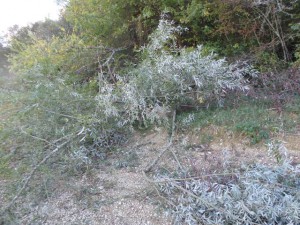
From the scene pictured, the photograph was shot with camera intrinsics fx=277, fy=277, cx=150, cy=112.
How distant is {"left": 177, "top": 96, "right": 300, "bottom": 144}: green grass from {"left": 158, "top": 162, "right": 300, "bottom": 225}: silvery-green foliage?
966 millimetres

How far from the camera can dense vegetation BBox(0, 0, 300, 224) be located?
3.55m

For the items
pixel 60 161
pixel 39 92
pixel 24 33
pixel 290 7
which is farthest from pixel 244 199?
pixel 24 33

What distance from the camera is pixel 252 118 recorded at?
3.78m

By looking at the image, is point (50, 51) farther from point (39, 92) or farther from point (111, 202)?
point (111, 202)

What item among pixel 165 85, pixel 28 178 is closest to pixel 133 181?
pixel 28 178

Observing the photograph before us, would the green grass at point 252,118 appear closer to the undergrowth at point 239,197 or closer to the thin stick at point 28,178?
the undergrowth at point 239,197

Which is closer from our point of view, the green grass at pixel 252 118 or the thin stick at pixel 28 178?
the thin stick at pixel 28 178

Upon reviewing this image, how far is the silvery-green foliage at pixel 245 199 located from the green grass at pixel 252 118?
0.97 metres

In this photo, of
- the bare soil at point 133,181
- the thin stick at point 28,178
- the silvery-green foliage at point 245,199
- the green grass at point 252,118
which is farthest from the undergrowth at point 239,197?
the thin stick at point 28,178

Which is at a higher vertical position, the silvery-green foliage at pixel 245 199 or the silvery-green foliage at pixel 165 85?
the silvery-green foliage at pixel 165 85

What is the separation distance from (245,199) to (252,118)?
1.75m

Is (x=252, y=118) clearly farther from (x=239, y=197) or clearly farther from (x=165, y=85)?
(x=239, y=197)

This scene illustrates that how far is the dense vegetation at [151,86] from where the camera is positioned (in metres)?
3.55

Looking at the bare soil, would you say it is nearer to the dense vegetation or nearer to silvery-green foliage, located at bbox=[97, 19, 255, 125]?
the dense vegetation
